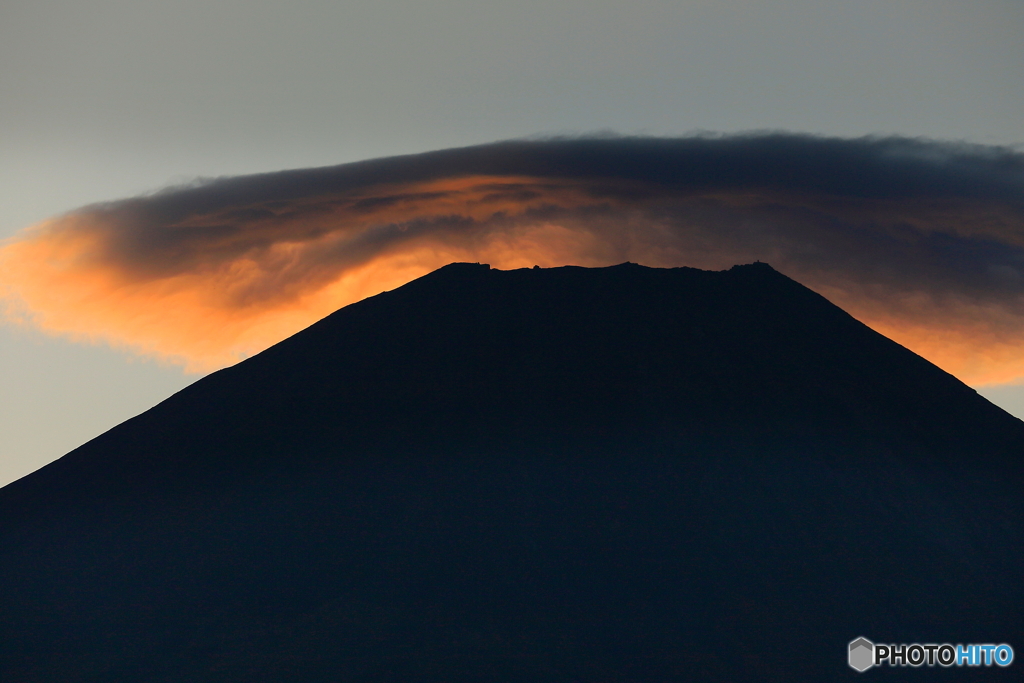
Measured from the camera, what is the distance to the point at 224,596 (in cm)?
5638

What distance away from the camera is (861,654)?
49.9 m

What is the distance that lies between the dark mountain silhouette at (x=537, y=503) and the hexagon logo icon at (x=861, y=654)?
57 cm

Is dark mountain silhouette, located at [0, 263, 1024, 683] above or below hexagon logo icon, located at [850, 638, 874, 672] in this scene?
above

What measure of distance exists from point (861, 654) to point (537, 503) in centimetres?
2190

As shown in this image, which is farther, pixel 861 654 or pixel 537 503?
pixel 537 503

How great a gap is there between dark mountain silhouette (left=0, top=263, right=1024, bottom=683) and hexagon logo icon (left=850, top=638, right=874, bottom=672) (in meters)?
0.57

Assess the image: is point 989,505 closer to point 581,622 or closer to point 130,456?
point 581,622

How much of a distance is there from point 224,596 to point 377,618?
1057 centimetres

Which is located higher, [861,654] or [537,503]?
[537,503]

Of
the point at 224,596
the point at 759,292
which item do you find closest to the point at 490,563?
the point at 224,596

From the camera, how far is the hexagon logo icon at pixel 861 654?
49438 mm

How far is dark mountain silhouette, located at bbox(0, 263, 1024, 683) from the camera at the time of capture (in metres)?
51.2

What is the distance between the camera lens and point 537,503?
62.5 m

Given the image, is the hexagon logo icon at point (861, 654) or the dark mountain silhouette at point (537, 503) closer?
the hexagon logo icon at point (861, 654)
